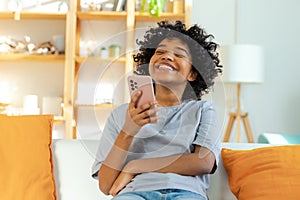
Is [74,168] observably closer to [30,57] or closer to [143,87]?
[143,87]

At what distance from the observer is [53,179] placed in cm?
167

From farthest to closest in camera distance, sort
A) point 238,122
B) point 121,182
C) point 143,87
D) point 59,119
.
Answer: point 59,119 < point 238,122 < point 121,182 < point 143,87

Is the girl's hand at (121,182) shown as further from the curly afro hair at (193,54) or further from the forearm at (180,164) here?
the curly afro hair at (193,54)

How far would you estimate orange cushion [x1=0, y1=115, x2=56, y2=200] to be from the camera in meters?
1.60

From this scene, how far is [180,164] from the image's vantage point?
4.50 feet

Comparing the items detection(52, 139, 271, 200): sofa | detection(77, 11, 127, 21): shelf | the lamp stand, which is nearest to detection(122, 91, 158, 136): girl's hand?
detection(52, 139, 271, 200): sofa

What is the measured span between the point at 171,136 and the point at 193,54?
264 millimetres

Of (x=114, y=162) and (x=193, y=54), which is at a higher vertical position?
(x=193, y=54)

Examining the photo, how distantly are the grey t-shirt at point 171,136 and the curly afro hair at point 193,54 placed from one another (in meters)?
0.07

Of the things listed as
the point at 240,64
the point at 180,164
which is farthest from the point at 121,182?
the point at 240,64

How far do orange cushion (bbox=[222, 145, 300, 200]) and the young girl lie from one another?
0.17 meters

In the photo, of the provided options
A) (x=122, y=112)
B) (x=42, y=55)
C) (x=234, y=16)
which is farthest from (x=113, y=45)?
(x=122, y=112)

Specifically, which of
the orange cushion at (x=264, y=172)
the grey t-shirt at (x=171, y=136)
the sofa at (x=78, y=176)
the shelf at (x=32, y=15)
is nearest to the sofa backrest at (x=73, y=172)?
the sofa at (x=78, y=176)

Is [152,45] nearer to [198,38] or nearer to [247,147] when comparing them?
[198,38]
